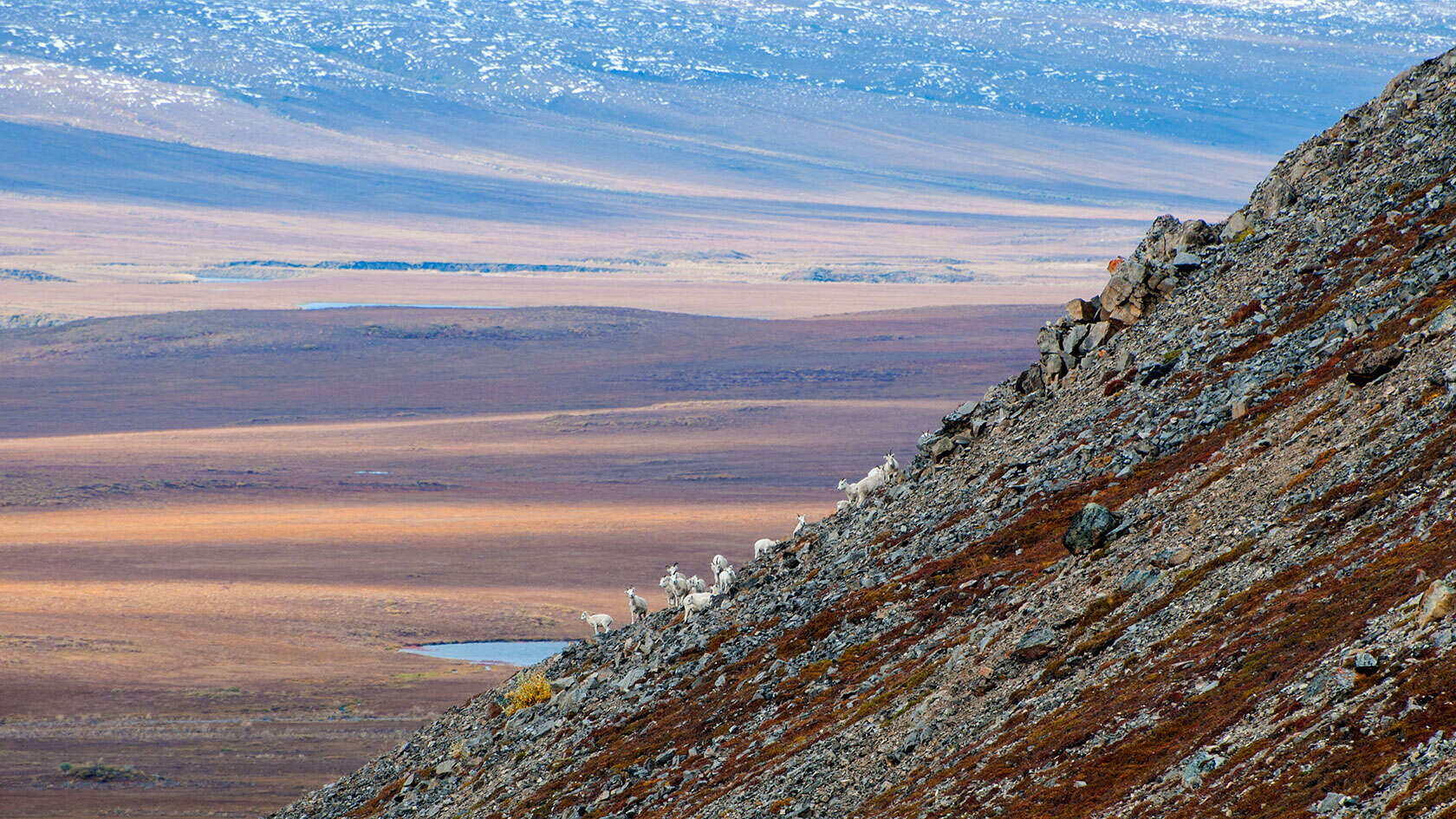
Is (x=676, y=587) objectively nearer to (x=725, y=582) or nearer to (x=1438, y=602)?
(x=725, y=582)

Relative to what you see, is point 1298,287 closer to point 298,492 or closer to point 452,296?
point 298,492

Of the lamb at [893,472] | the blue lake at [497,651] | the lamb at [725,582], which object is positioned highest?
the lamb at [893,472]

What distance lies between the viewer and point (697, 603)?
21750 mm

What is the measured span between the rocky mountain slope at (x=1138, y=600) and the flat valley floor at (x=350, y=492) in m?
25.3

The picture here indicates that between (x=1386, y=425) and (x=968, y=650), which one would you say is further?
(x=968, y=650)

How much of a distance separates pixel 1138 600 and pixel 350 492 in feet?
306

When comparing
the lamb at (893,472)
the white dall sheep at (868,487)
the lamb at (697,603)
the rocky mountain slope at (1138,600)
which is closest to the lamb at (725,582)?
the lamb at (697,603)

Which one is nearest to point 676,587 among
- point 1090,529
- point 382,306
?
point 1090,529

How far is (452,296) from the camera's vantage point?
626 ft

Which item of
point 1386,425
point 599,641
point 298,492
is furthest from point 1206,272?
point 298,492

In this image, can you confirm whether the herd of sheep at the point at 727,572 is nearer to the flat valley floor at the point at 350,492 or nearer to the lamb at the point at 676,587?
the lamb at the point at 676,587

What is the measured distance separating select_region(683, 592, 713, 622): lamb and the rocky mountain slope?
28cm

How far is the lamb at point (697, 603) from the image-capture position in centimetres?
2161

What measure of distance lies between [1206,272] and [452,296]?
6927 inches
